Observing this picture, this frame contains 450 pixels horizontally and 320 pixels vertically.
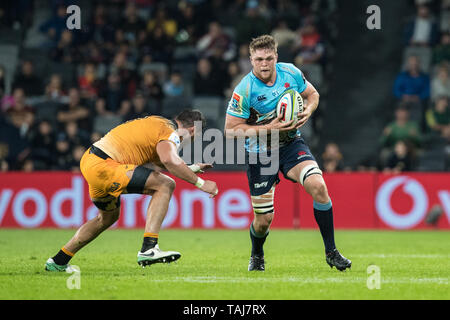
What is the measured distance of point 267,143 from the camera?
29.1 ft

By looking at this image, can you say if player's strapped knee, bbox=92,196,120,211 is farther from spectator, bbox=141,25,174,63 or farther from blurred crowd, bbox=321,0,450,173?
spectator, bbox=141,25,174,63

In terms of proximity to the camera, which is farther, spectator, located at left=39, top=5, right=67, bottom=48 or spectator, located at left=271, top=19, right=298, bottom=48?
spectator, located at left=39, top=5, right=67, bottom=48

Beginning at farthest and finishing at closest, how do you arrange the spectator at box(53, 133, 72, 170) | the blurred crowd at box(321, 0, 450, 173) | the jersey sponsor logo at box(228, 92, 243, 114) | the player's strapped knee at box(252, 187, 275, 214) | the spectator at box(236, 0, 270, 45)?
the spectator at box(236, 0, 270, 45)
the spectator at box(53, 133, 72, 170)
the blurred crowd at box(321, 0, 450, 173)
the player's strapped knee at box(252, 187, 275, 214)
the jersey sponsor logo at box(228, 92, 243, 114)

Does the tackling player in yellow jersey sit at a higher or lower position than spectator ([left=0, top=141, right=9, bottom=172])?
higher

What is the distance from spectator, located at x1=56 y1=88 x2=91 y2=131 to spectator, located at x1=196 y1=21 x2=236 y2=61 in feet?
11.8

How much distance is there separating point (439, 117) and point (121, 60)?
7686 millimetres

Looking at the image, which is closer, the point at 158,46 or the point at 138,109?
the point at 138,109

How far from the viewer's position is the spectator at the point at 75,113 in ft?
60.2

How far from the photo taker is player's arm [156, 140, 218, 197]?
8.26 metres

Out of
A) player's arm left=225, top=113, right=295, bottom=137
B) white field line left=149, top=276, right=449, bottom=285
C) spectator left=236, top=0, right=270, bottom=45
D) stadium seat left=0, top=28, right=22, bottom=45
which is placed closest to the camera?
white field line left=149, top=276, right=449, bottom=285

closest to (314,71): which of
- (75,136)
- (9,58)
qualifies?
(75,136)

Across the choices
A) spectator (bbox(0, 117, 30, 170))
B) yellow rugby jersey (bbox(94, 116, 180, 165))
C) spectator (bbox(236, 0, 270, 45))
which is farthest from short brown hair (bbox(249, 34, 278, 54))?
spectator (bbox(236, 0, 270, 45))

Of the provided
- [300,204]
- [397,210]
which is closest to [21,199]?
[300,204]

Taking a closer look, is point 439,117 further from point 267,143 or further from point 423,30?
point 267,143
